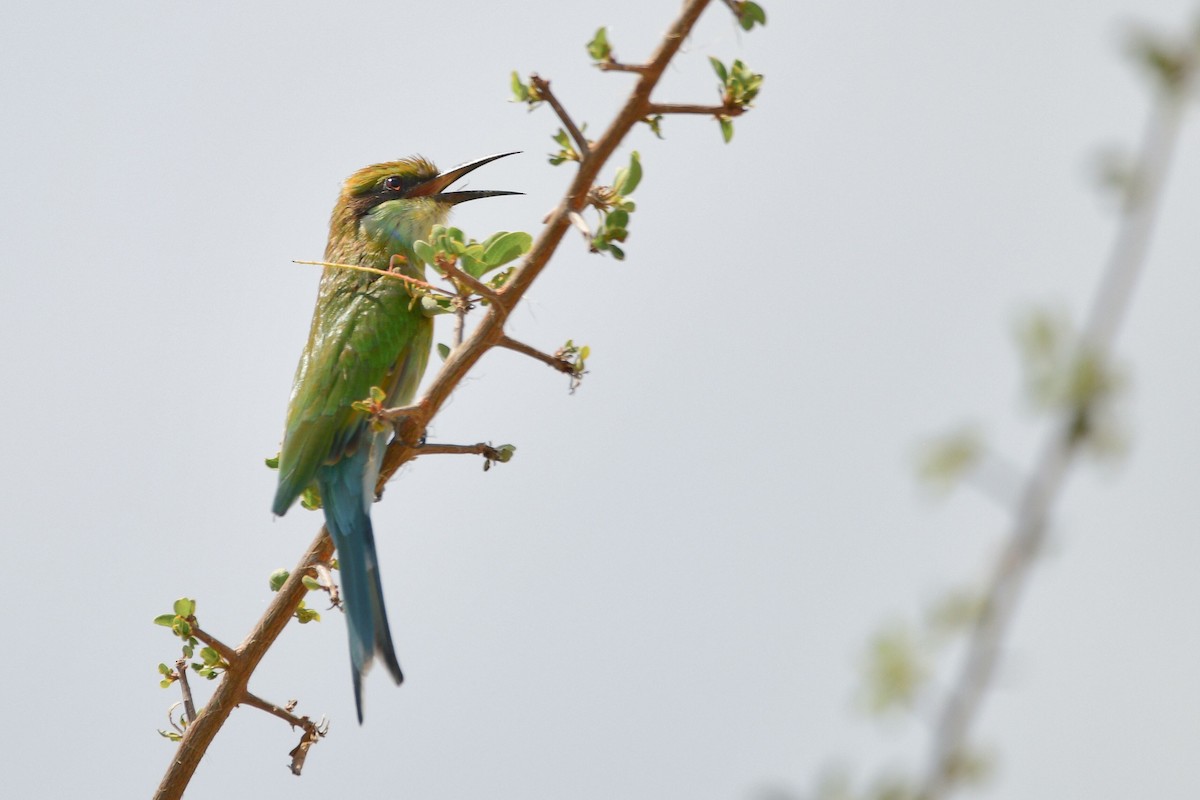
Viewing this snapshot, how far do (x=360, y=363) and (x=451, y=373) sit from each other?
55.7 inches

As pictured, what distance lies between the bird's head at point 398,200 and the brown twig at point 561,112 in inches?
94.3

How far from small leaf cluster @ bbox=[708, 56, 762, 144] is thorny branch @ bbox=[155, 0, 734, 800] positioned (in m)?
0.10

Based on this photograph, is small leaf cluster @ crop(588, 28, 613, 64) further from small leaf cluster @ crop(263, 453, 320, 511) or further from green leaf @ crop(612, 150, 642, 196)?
small leaf cluster @ crop(263, 453, 320, 511)

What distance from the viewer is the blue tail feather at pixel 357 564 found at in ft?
10.7

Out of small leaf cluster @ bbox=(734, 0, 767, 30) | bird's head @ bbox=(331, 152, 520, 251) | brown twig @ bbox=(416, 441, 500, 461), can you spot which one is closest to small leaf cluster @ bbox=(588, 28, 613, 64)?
small leaf cluster @ bbox=(734, 0, 767, 30)

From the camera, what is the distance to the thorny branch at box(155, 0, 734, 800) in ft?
7.64

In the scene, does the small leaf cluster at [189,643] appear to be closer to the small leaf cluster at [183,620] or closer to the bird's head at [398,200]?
the small leaf cluster at [183,620]

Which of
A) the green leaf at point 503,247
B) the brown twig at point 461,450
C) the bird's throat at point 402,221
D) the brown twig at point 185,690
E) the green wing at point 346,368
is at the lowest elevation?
the brown twig at point 185,690

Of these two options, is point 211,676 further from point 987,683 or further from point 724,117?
point 987,683

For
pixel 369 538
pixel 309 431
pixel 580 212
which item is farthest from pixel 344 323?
pixel 580 212

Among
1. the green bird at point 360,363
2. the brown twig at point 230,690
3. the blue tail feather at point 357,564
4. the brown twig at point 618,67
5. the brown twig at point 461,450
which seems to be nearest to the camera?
the brown twig at point 618,67

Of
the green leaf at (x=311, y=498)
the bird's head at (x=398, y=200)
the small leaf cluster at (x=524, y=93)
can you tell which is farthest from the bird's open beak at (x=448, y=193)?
the small leaf cluster at (x=524, y=93)

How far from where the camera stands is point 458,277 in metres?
2.54

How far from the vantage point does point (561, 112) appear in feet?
7.79
